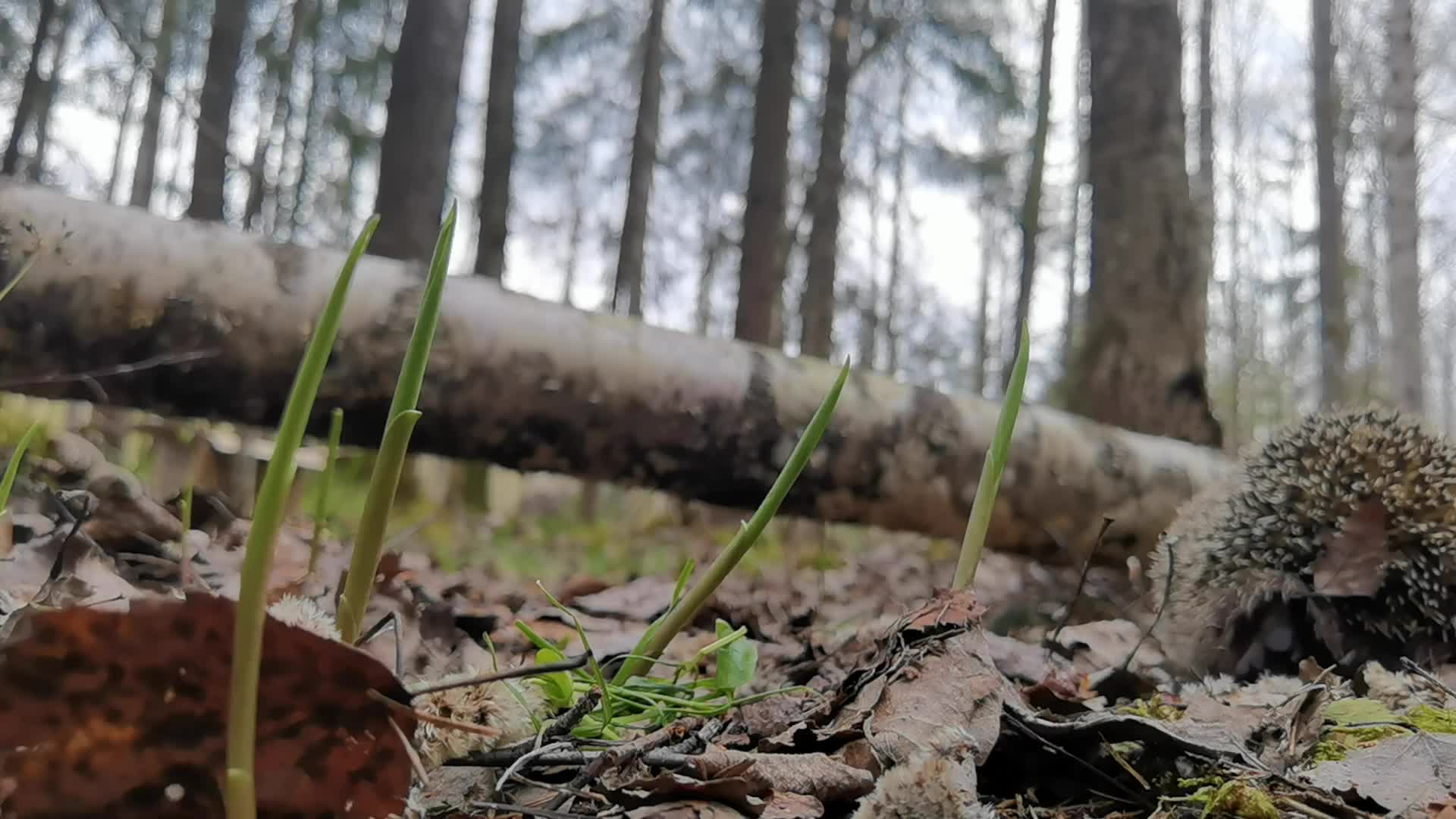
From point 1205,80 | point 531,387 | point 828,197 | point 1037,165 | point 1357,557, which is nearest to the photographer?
point 1357,557

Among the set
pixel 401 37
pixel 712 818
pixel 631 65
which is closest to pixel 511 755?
pixel 712 818

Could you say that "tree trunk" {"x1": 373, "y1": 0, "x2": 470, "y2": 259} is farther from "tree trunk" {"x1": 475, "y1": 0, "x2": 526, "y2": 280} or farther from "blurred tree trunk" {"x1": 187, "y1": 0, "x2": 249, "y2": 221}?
"blurred tree trunk" {"x1": 187, "y1": 0, "x2": 249, "y2": 221}

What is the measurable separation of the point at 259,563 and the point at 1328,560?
6.50ft

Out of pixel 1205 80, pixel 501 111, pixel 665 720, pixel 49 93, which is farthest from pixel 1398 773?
pixel 1205 80

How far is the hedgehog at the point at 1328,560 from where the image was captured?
1.78 meters

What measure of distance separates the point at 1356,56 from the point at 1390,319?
967cm

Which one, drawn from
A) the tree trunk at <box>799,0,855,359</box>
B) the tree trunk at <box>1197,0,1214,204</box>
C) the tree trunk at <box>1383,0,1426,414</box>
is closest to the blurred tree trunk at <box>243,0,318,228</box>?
the tree trunk at <box>799,0,855,359</box>

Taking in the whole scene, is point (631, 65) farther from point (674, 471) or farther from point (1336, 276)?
point (674, 471)

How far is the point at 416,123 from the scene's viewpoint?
5.20m

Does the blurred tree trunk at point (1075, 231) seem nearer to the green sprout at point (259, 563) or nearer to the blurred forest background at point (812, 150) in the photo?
the blurred forest background at point (812, 150)

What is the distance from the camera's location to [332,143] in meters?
13.5

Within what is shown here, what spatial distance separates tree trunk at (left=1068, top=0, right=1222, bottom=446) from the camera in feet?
15.6

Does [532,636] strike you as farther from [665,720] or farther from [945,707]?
[945,707]

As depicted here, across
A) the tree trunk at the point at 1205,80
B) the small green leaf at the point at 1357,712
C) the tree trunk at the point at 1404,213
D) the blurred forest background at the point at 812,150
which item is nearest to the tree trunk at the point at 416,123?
the blurred forest background at the point at 812,150
